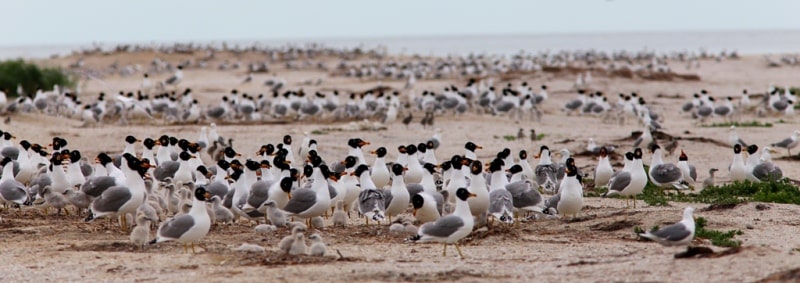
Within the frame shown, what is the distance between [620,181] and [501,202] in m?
2.65

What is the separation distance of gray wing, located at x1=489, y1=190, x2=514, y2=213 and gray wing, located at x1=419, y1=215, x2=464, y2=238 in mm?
1775

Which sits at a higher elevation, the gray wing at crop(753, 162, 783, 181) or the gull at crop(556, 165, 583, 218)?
the gull at crop(556, 165, 583, 218)

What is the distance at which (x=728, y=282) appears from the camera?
8.20 m

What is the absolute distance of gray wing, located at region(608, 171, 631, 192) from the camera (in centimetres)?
1404

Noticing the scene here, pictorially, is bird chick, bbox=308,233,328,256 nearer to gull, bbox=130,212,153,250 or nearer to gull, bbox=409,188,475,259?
gull, bbox=409,188,475,259

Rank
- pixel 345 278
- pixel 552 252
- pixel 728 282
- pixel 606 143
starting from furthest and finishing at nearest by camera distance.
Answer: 1. pixel 606 143
2. pixel 552 252
3. pixel 345 278
4. pixel 728 282

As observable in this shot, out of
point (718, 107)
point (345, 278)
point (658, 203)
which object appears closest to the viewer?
point (345, 278)

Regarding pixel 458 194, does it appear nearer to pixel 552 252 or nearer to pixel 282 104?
pixel 552 252

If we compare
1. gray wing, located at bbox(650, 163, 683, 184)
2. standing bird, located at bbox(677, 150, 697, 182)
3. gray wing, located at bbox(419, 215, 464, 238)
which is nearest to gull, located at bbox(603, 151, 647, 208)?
gray wing, located at bbox(650, 163, 683, 184)

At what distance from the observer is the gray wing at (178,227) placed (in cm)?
1038

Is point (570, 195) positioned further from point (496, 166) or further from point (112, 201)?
point (112, 201)

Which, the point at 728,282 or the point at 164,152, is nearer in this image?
the point at 728,282

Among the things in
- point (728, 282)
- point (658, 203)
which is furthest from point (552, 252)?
point (658, 203)

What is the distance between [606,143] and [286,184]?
38.8 feet
